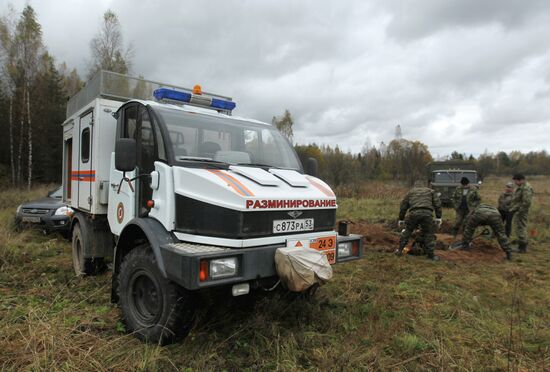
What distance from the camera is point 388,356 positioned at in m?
3.24

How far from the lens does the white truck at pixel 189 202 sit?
3.04 metres

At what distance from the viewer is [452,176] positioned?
1570 cm

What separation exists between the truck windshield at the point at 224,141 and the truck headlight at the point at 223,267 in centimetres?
111

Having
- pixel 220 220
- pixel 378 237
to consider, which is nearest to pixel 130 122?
pixel 220 220

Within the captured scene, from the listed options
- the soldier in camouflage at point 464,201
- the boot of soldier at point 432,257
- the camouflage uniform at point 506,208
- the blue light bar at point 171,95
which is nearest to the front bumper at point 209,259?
the blue light bar at point 171,95

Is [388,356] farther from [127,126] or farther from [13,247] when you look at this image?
[13,247]

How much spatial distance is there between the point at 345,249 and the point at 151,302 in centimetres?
201

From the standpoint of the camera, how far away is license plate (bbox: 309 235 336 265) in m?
3.56

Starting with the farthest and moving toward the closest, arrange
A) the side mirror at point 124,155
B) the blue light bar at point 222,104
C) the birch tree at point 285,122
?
1. the birch tree at point 285,122
2. the blue light bar at point 222,104
3. the side mirror at point 124,155

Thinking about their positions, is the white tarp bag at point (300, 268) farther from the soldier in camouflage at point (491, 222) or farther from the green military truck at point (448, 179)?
the green military truck at point (448, 179)

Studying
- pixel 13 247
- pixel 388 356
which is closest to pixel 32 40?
pixel 13 247

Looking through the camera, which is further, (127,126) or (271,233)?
(127,126)

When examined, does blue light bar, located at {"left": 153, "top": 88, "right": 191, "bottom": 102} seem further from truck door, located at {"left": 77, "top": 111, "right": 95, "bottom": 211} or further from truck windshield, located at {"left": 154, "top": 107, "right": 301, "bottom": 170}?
truck door, located at {"left": 77, "top": 111, "right": 95, "bottom": 211}

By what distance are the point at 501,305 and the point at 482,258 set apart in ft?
10.4
